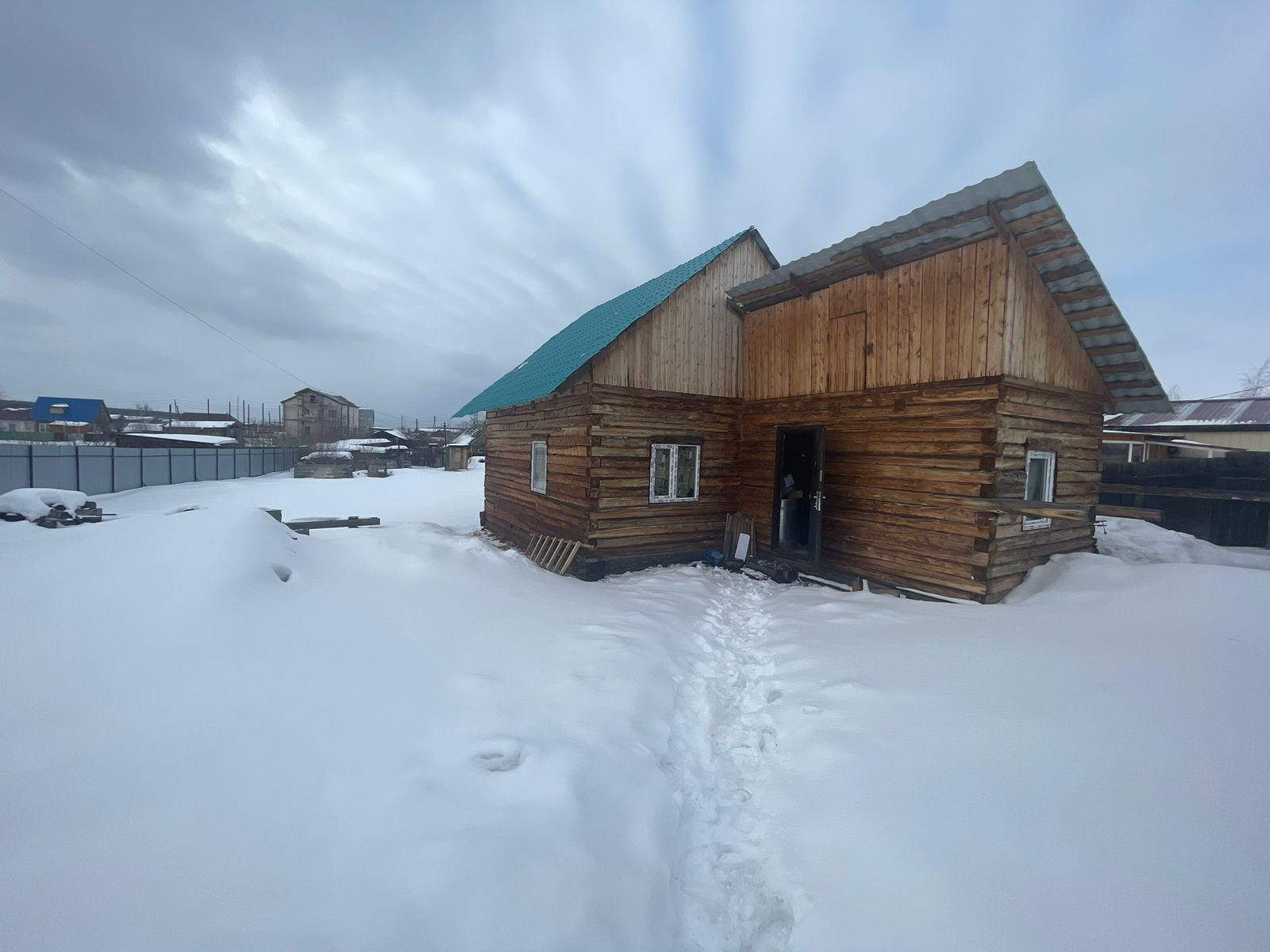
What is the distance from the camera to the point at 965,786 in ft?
11.4

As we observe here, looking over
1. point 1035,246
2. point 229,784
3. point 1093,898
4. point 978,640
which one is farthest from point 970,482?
point 229,784

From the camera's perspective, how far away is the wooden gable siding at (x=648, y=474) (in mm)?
9688

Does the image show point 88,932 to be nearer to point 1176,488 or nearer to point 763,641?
point 763,641

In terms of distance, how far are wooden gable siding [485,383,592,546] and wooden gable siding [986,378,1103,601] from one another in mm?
6664

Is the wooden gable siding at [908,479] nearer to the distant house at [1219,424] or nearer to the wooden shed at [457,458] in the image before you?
the distant house at [1219,424]

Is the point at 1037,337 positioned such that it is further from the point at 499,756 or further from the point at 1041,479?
the point at 499,756

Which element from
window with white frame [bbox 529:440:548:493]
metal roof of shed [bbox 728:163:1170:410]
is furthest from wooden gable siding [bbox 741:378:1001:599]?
window with white frame [bbox 529:440:548:493]

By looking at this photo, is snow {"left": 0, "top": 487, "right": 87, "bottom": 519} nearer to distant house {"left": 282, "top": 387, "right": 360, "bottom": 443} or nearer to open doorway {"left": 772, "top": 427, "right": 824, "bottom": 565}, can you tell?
open doorway {"left": 772, "top": 427, "right": 824, "bottom": 565}

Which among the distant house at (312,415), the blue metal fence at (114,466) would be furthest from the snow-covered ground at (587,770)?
the distant house at (312,415)

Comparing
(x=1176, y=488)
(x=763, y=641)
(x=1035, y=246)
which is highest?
(x=1035, y=246)

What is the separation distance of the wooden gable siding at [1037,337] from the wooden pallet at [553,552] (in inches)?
302

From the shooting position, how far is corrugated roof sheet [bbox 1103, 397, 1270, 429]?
58.3ft

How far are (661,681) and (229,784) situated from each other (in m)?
3.44

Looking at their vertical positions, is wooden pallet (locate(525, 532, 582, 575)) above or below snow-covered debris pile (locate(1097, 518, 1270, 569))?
below
